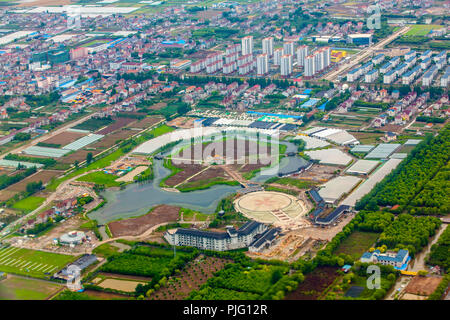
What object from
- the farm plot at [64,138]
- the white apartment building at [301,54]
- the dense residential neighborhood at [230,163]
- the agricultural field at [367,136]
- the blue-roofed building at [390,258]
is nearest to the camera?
the blue-roofed building at [390,258]

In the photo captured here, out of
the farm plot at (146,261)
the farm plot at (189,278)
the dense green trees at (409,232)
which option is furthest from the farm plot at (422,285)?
the farm plot at (146,261)

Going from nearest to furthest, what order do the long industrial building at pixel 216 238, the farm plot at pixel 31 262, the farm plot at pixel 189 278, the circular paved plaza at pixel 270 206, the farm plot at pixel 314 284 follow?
the farm plot at pixel 314 284, the farm plot at pixel 189 278, the farm plot at pixel 31 262, the long industrial building at pixel 216 238, the circular paved plaza at pixel 270 206

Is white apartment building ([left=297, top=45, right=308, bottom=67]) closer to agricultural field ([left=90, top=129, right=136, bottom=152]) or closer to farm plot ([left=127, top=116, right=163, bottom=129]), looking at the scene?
farm plot ([left=127, top=116, right=163, bottom=129])

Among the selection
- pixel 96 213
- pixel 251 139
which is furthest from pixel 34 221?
pixel 251 139

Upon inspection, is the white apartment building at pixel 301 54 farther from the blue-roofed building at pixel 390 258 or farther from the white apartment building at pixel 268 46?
the blue-roofed building at pixel 390 258

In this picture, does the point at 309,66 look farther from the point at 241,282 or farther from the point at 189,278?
the point at 241,282

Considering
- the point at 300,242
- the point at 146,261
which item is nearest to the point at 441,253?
the point at 300,242

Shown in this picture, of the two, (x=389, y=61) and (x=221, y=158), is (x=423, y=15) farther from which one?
(x=221, y=158)

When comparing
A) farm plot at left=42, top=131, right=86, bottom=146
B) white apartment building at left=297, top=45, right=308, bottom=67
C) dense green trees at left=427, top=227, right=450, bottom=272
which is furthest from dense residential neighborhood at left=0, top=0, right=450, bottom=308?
white apartment building at left=297, top=45, right=308, bottom=67
